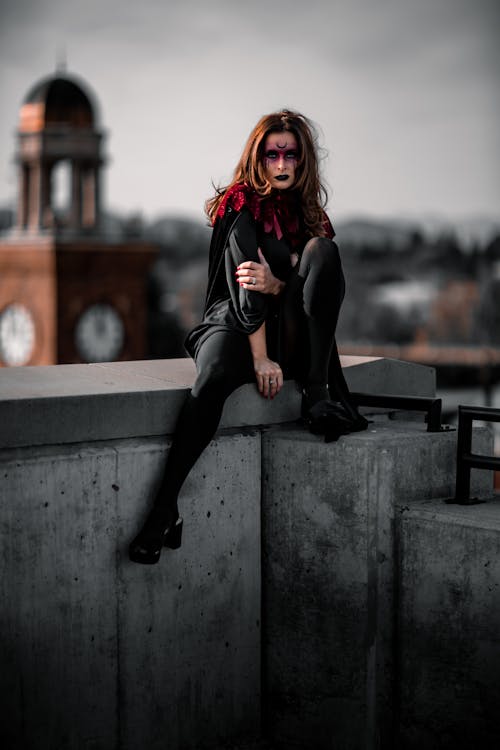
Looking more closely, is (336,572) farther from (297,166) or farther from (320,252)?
(297,166)

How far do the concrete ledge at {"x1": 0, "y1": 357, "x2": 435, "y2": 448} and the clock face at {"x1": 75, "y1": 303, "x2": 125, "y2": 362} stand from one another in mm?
38418

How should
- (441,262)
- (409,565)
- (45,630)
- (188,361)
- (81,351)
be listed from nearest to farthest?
1. (45,630)
2. (409,565)
3. (188,361)
4. (81,351)
5. (441,262)

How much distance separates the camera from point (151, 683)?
4.82 metres

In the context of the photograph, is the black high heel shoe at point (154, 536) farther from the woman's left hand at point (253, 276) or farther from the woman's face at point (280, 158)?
the woman's face at point (280, 158)

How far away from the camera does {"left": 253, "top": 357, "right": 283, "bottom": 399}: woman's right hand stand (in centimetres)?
500

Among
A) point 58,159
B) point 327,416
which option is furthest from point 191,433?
point 58,159

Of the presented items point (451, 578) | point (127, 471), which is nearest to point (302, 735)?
point (451, 578)

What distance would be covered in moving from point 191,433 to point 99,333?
41521 millimetres

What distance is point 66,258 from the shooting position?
146 feet

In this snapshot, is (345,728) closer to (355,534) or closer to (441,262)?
(355,534)

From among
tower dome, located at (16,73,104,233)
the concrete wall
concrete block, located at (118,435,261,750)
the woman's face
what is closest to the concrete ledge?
the concrete wall

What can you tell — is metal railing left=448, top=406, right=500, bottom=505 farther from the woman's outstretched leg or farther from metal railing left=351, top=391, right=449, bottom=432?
the woman's outstretched leg

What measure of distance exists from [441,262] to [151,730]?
244 feet

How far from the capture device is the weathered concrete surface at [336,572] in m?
4.83
